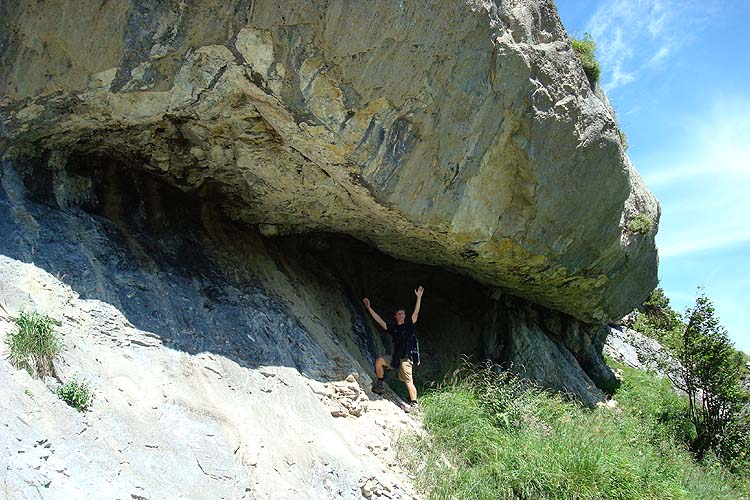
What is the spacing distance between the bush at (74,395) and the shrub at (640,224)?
329 inches

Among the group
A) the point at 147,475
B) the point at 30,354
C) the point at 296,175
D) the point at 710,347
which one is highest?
the point at 710,347

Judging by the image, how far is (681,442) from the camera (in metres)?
10.6

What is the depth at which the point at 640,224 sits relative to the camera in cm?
1016

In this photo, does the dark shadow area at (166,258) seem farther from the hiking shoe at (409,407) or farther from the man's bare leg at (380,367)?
the hiking shoe at (409,407)

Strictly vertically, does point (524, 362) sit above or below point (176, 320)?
above

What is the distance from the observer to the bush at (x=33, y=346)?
4.49 m

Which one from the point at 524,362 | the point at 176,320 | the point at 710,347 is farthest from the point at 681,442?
the point at 176,320

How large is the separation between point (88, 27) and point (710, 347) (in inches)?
439

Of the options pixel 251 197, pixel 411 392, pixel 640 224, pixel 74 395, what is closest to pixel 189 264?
pixel 251 197

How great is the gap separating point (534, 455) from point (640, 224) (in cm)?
493

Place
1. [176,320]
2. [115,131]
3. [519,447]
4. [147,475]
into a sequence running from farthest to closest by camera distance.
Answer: [519,447] < [115,131] < [176,320] < [147,475]

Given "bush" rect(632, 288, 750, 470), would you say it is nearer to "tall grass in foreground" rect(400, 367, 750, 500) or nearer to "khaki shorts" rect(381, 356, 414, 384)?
"tall grass in foreground" rect(400, 367, 750, 500)

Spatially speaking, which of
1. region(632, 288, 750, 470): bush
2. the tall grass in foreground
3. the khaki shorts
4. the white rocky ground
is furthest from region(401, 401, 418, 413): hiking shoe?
region(632, 288, 750, 470): bush

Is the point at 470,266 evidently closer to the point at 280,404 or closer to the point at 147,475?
the point at 280,404
